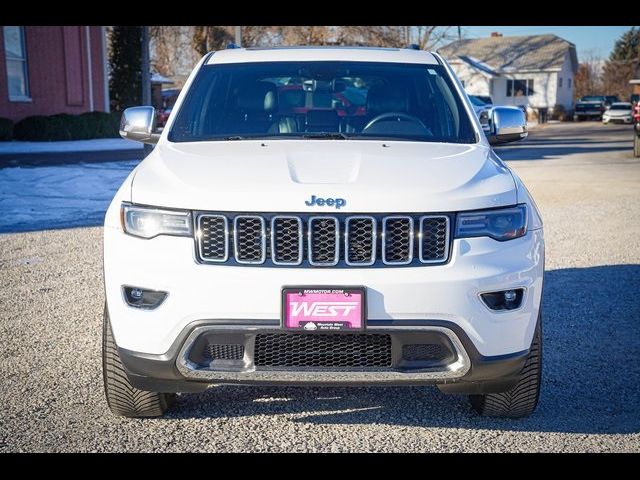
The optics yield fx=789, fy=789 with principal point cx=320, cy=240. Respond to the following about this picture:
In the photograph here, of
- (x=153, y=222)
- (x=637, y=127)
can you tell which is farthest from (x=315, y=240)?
(x=637, y=127)

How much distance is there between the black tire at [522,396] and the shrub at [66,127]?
2070 cm

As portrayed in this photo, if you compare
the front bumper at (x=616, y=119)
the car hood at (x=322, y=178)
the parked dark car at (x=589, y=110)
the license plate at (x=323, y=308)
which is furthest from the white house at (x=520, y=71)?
the license plate at (x=323, y=308)

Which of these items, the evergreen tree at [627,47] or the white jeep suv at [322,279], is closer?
the white jeep suv at [322,279]

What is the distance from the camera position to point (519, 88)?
224ft

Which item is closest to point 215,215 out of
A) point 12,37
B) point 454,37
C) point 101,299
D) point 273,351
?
point 273,351

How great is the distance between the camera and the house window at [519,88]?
68.1 m

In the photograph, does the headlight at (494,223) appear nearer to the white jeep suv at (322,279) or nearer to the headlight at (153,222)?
the white jeep suv at (322,279)

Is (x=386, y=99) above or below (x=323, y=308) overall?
above

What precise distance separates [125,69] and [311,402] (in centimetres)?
3198

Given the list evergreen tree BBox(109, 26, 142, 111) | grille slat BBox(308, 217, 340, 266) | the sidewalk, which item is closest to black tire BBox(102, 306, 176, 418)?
grille slat BBox(308, 217, 340, 266)

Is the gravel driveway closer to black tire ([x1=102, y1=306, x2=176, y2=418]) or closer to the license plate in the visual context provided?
black tire ([x1=102, y1=306, x2=176, y2=418])

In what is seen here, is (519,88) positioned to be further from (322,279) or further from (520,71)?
(322,279)

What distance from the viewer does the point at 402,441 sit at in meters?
3.68

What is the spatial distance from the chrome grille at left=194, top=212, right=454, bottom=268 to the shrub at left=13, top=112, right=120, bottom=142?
67.4 ft
